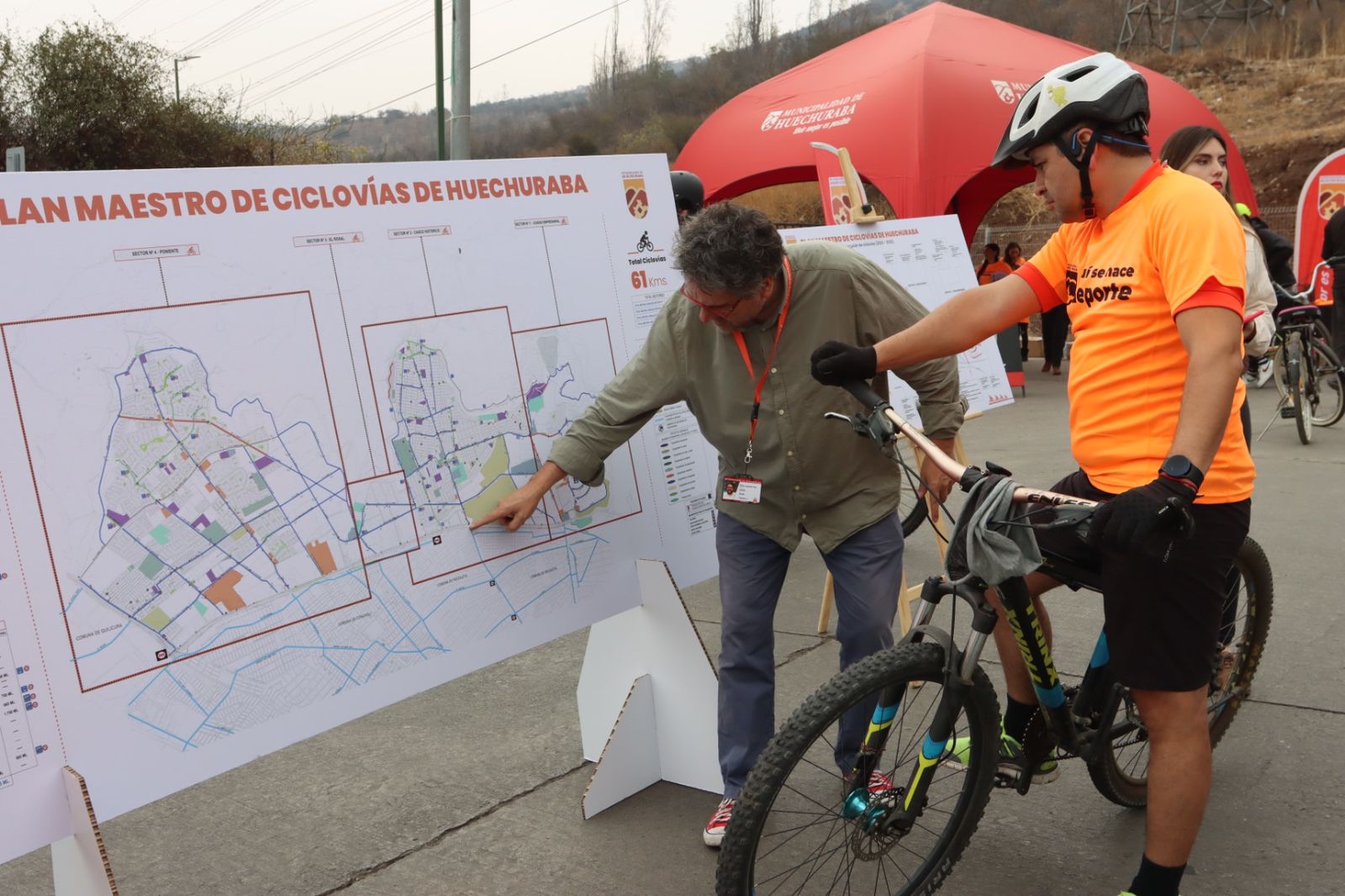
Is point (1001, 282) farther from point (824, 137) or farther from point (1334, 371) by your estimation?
point (824, 137)

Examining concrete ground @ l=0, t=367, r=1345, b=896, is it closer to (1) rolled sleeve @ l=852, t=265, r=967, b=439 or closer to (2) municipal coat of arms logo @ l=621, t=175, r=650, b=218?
(1) rolled sleeve @ l=852, t=265, r=967, b=439

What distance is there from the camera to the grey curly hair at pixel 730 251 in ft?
9.45

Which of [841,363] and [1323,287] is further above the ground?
[841,363]

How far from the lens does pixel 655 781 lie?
12.6ft

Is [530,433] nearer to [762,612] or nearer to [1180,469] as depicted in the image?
[762,612]

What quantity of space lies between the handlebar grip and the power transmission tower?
46919mm

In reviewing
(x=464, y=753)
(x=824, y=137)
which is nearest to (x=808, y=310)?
(x=464, y=753)

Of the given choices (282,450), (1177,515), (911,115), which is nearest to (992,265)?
(911,115)

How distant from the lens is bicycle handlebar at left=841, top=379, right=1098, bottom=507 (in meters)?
2.28

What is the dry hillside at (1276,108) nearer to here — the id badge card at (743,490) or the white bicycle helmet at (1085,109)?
the id badge card at (743,490)

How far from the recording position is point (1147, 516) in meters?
2.06

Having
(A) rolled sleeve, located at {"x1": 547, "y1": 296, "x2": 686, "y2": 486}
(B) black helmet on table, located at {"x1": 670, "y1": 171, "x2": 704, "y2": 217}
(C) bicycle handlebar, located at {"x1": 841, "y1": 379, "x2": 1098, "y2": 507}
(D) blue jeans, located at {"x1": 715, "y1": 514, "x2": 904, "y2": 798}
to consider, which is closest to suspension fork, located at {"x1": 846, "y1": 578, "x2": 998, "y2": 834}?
(C) bicycle handlebar, located at {"x1": 841, "y1": 379, "x2": 1098, "y2": 507}

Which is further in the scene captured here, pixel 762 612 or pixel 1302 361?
pixel 1302 361

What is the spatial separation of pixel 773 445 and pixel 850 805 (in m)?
1.00
